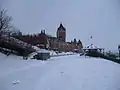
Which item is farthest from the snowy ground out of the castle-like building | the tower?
the tower

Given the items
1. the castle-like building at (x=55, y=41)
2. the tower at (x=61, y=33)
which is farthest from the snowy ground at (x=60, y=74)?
the tower at (x=61, y=33)

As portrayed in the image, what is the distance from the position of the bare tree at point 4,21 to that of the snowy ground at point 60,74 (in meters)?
0.31

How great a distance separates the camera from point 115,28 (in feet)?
9.40

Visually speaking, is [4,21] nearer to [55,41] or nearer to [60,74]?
[55,41]

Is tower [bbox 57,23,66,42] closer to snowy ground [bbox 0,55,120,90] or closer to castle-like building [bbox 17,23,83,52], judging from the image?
castle-like building [bbox 17,23,83,52]

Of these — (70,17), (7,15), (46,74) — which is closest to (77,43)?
(70,17)

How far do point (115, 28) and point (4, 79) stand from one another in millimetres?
1539

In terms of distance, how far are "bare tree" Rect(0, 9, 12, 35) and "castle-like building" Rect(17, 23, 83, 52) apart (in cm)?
25

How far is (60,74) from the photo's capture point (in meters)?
2.54

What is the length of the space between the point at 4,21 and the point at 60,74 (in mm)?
867

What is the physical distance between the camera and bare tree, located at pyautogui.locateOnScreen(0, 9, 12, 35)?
2.25 metres

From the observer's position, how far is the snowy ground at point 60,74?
7.55 ft

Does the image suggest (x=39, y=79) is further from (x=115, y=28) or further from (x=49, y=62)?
(x=115, y=28)

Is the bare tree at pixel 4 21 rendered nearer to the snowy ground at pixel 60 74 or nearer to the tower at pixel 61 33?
the snowy ground at pixel 60 74
